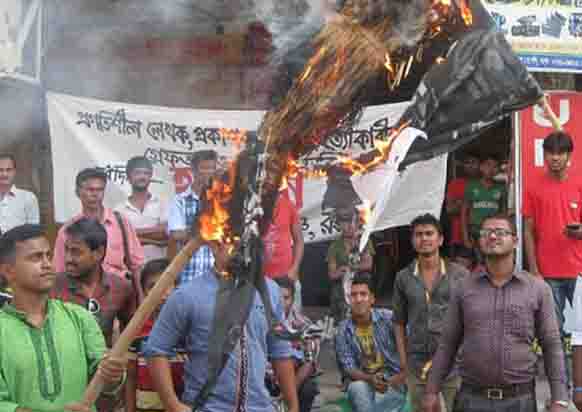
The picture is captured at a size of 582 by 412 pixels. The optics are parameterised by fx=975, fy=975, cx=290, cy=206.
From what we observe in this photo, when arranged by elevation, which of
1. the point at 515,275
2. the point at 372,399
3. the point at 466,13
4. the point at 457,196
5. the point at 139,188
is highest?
the point at 466,13

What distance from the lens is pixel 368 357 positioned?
590cm

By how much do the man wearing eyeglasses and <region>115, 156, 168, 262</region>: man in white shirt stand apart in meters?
2.68

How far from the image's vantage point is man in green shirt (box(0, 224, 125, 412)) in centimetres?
341

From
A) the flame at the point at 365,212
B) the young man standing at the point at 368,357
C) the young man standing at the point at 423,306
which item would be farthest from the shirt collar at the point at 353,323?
the flame at the point at 365,212

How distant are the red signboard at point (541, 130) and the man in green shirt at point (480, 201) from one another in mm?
678

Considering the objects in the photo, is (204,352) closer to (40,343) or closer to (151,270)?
(40,343)

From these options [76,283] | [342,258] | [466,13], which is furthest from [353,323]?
[466,13]

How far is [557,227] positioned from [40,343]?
407cm

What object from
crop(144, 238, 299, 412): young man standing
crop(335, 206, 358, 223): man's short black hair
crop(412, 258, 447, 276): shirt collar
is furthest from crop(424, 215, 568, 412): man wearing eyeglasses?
crop(335, 206, 358, 223): man's short black hair

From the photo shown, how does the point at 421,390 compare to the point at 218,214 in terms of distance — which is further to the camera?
the point at 421,390

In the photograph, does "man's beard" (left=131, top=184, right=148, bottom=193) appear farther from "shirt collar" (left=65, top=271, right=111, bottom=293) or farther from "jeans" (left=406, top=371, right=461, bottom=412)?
"jeans" (left=406, top=371, right=461, bottom=412)

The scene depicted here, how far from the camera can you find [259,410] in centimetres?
396

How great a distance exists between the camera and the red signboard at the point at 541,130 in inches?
276

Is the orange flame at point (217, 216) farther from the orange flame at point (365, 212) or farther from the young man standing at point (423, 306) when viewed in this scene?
the orange flame at point (365, 212)
